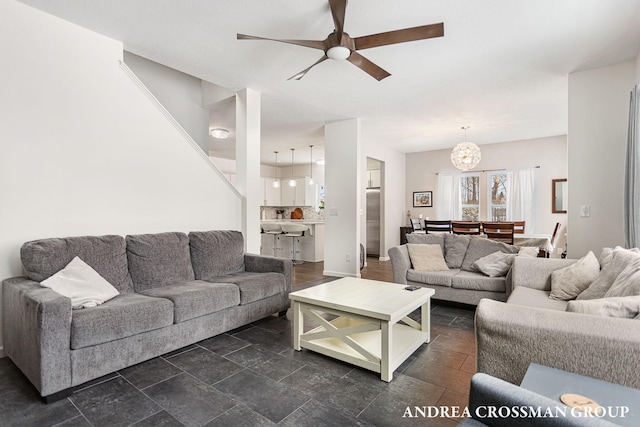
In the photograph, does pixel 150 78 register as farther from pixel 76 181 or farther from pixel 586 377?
pixel 586 377

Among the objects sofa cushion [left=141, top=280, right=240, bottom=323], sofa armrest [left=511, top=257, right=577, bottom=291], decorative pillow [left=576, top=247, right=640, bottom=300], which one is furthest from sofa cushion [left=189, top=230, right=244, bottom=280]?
decorative pillow [left=576, top=247, right=640, bottom=300]

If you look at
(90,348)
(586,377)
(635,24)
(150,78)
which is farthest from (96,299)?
(635,24)

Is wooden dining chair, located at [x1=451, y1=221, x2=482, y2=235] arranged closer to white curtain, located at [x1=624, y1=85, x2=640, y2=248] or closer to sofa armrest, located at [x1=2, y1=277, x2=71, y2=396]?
white curtain, located at [x1=624, y1=85, x2=640, y2=248]

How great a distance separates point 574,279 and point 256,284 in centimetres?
263

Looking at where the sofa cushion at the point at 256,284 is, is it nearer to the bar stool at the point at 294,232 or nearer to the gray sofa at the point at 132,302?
the gray sofa at the point at 132,302

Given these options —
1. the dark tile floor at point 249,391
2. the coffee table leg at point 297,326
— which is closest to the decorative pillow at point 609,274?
the dark tile floor at point 249,391

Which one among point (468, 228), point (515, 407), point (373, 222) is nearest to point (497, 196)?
point (468, 228)

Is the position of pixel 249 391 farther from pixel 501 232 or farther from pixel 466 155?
pixel 466 155

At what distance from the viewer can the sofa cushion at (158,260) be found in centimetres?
285

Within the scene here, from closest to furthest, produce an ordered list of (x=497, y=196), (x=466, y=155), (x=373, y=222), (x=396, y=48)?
1. (x=396, y=48)
2. (x=466, y=155)
3. (x=497, y=196)
4. (x=373, y=222)

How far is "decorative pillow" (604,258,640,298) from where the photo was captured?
5.24 feet

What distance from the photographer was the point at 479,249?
3.82m

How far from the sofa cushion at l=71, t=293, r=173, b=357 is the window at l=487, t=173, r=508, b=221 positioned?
700 centimetres

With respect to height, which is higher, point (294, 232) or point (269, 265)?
point (294, 232)
